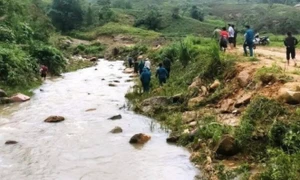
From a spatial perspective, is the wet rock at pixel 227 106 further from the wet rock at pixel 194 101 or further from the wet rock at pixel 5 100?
the wet rock at pixel 5 100

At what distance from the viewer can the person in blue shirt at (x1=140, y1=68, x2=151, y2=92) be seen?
2172 centimetres

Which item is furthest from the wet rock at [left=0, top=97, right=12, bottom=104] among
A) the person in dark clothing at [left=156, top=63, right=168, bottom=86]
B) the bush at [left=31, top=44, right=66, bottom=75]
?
the bush at [left=31, top=44, right=66, bottom=75]

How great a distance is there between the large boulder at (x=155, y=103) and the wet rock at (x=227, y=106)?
10.8 ft

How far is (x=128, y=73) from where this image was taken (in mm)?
34719

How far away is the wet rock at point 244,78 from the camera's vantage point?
16856mm

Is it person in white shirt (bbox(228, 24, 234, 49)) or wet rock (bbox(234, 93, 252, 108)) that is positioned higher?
person in white shirt (bbox(228, 24, 234, 49))

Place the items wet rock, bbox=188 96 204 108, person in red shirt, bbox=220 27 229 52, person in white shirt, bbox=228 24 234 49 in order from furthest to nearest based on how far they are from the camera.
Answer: person in white shirt, bbox=228 24 234 49 < person in red shirt, bbox=220 27 229 52 < wet rock, bbox=188 96 204 108

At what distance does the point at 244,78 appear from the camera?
17109mm

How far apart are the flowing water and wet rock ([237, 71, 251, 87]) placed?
3.72m

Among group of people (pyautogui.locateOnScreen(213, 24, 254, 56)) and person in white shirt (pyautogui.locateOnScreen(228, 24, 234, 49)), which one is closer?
group of people (pyautogui.locateOnScreen(213, 24, 254, 56))

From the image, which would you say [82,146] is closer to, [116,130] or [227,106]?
[116,130]

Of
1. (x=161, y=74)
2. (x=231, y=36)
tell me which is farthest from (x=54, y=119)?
(x=231, y=36)

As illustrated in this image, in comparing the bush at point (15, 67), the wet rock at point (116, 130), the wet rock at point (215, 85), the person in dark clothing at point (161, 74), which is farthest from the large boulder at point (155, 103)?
the bush at point (15, 67)

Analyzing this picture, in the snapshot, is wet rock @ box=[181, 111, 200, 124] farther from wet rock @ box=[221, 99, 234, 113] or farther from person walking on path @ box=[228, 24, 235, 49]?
person walking on path @ box=[228, 24, 235, 49]
